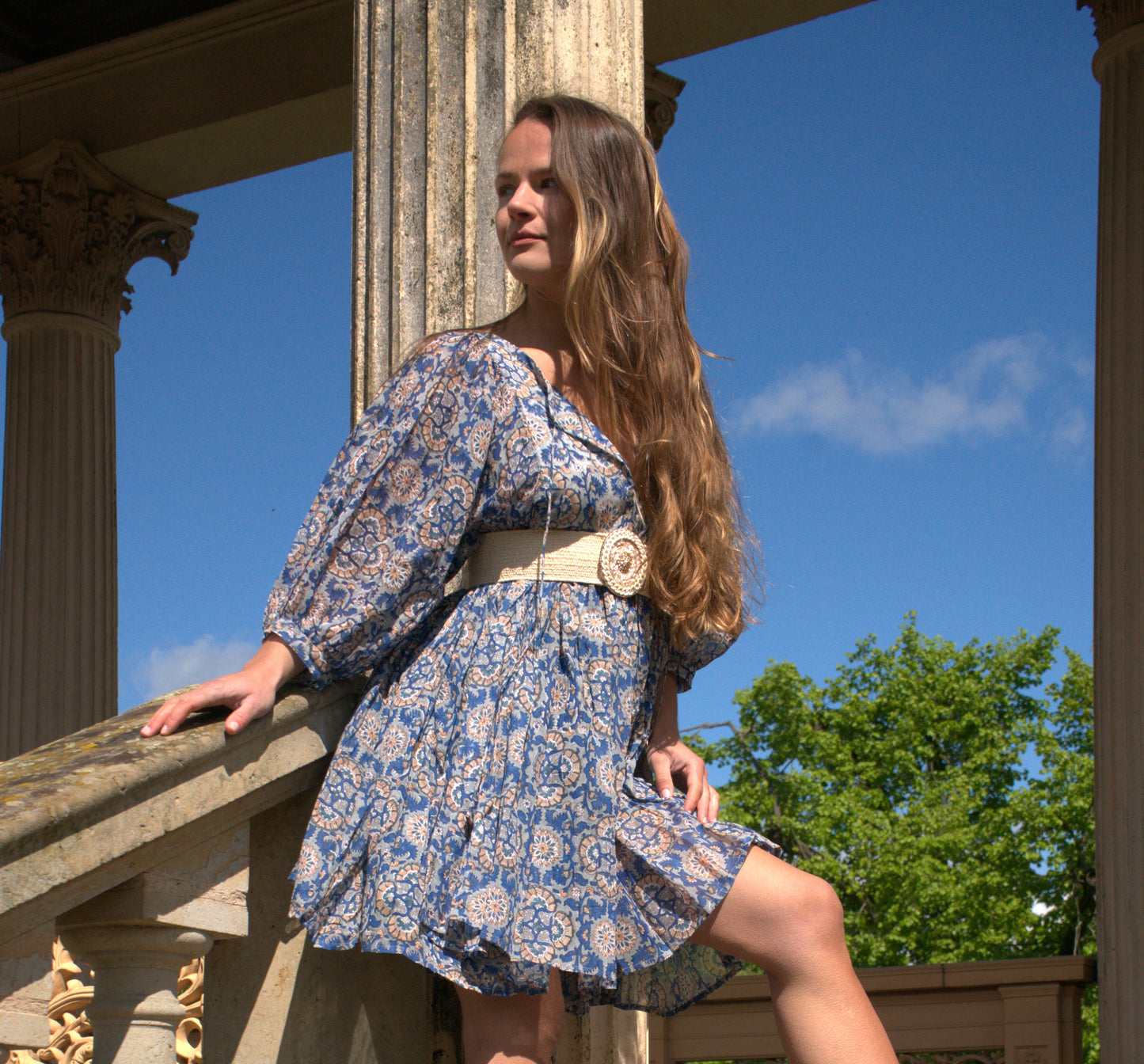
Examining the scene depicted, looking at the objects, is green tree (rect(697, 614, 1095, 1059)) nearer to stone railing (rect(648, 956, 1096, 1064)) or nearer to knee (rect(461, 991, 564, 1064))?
stone railing (rect(648, 956, 1096, 1064))

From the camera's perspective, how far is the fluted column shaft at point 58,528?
10.5 metres

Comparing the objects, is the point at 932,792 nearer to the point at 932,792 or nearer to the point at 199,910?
the point at 932,792

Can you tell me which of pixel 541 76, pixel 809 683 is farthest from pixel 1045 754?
pixel 541 76

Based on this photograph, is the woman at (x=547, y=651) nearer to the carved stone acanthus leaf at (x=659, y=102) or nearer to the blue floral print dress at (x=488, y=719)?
the blue floral print dress at (x=488, y=719)

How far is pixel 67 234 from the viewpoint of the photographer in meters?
11.1

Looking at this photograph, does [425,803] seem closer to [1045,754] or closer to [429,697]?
[429,697]

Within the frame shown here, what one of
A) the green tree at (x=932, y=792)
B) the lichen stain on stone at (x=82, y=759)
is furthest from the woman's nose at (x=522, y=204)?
the green tree at (x=932, y=792)

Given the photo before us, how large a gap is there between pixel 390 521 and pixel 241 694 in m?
0.46

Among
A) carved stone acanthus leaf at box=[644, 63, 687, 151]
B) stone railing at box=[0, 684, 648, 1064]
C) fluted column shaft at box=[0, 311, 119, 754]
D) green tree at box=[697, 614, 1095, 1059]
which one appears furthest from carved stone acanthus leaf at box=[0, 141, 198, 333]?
green tree at box=[697, 614, 1095, 1059]

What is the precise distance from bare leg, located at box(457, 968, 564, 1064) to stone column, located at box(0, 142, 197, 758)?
324 inches

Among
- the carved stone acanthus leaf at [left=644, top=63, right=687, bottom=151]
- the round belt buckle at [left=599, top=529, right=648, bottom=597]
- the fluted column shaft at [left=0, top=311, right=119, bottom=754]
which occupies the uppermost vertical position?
the carved stone acanthus leaf at [left=644, top=63, right=687, bottom=151]

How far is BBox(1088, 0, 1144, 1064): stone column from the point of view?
24.0 feet

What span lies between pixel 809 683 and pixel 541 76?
33708 mm

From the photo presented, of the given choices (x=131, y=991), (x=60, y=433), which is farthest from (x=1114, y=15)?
(x=131, y=991)
